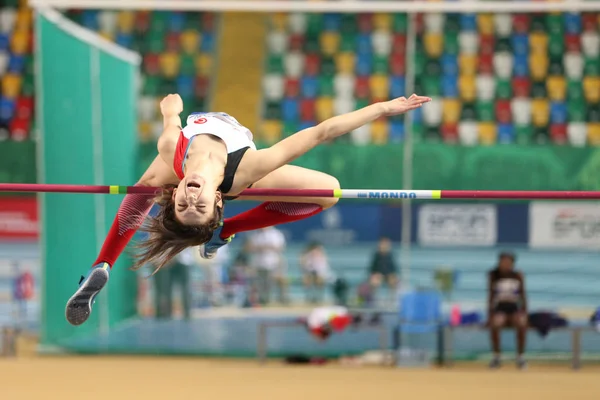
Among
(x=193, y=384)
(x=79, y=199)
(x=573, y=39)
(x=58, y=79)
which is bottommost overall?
(x=193, y=384)

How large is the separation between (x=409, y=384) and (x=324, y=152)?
8.72ft

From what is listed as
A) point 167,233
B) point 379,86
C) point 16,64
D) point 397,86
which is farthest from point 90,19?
point 167,233

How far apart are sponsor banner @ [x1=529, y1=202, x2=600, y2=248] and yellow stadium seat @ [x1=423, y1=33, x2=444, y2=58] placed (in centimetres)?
405

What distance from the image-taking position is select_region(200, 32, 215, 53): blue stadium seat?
1427cm

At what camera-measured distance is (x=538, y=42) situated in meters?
13.4

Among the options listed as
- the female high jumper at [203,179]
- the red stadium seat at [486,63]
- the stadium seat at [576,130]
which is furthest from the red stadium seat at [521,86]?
the female high jumper at [203,179]

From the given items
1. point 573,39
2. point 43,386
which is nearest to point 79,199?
point 43,386

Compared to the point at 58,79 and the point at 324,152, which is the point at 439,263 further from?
the point at 58,79

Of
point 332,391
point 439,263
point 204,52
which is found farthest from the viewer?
point 204,52

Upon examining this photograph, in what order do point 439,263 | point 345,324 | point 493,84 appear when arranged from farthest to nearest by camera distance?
point 493,84, point 439,263, point 345,324

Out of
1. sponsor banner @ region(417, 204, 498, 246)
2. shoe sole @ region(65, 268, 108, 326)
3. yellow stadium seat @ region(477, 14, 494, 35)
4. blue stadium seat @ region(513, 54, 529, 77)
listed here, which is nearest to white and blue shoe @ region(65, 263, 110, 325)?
shoe sole @ region(65, 268, 108, 326)

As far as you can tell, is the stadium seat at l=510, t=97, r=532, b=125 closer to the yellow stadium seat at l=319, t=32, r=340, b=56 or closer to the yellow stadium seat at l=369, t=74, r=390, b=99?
the yellow stadium seat at l=369, t=74, r=390, b=99

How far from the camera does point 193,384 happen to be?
27.2 ft

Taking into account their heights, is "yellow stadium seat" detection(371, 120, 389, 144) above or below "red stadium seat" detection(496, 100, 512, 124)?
below
